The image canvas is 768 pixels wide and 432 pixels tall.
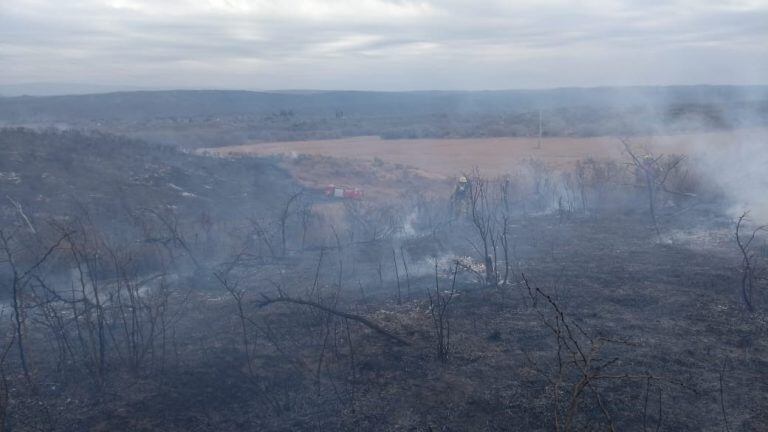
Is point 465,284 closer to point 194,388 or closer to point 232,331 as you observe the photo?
point 232,331

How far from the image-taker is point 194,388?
6273 mm

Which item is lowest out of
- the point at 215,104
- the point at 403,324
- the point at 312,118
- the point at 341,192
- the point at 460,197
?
the point at 403,324

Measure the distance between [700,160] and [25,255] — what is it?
1986 cm

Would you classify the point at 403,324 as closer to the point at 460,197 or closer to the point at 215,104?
the point at 460,197

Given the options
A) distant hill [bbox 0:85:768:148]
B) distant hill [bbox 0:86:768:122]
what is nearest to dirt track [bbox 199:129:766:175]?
distant hill [bbox 0:85:768:148]

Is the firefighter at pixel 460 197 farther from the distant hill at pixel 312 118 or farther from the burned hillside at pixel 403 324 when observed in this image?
the distant hill at pixel 312 118

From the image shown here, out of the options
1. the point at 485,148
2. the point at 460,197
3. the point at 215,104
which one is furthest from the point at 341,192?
the point at 215,104

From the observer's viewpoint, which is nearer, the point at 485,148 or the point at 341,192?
the point at 341,192

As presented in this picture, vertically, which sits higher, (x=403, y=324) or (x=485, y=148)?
(x=485, y=148)

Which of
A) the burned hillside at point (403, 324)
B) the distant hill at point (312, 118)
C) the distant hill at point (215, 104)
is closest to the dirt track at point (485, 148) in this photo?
the distant hill at point (312, 118)

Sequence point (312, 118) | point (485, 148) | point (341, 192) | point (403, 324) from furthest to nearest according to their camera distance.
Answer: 1. point (312, 118)
2. point (485, 148)
3. point (341, 192)
4. point (403, 324)

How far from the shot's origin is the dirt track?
2720 cm

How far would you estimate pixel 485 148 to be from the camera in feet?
111

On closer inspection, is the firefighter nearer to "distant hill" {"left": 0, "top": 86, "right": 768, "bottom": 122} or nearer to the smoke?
the smoke
